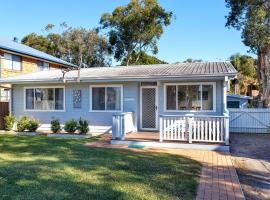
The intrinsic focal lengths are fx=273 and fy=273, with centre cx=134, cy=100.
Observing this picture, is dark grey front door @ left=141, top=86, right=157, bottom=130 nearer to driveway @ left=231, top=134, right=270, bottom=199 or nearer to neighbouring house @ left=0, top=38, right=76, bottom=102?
driveway @ left=231, top=134, right=270, bottom=199

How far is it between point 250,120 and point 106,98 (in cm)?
773

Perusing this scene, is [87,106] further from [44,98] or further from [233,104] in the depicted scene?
[233,104]

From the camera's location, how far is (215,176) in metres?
6.38

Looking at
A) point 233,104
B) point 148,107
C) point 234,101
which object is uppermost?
point 234,101

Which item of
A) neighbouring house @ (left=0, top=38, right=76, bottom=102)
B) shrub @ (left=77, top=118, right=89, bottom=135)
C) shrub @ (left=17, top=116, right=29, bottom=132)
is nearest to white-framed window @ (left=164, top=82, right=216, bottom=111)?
shrub @ (left=77, top=118, right=89, bottom=135)

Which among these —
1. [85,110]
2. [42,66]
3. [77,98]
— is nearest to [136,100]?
[85,110]

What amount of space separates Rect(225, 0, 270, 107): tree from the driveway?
339 inches

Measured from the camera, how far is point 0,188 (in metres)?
5.01

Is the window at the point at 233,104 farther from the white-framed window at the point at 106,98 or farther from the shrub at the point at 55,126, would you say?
the shrub at the point at 55,126

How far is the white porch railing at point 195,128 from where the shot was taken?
387 inches

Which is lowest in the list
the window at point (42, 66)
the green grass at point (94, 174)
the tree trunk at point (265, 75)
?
the green grass at point (94, 174)

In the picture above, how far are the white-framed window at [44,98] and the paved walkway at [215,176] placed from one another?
292 inches

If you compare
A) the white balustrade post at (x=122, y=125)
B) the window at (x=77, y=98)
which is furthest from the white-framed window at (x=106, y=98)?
the white balustrade post at (x=122, y=125)

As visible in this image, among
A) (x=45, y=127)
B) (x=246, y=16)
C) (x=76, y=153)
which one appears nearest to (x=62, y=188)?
(x=76, y=153)
